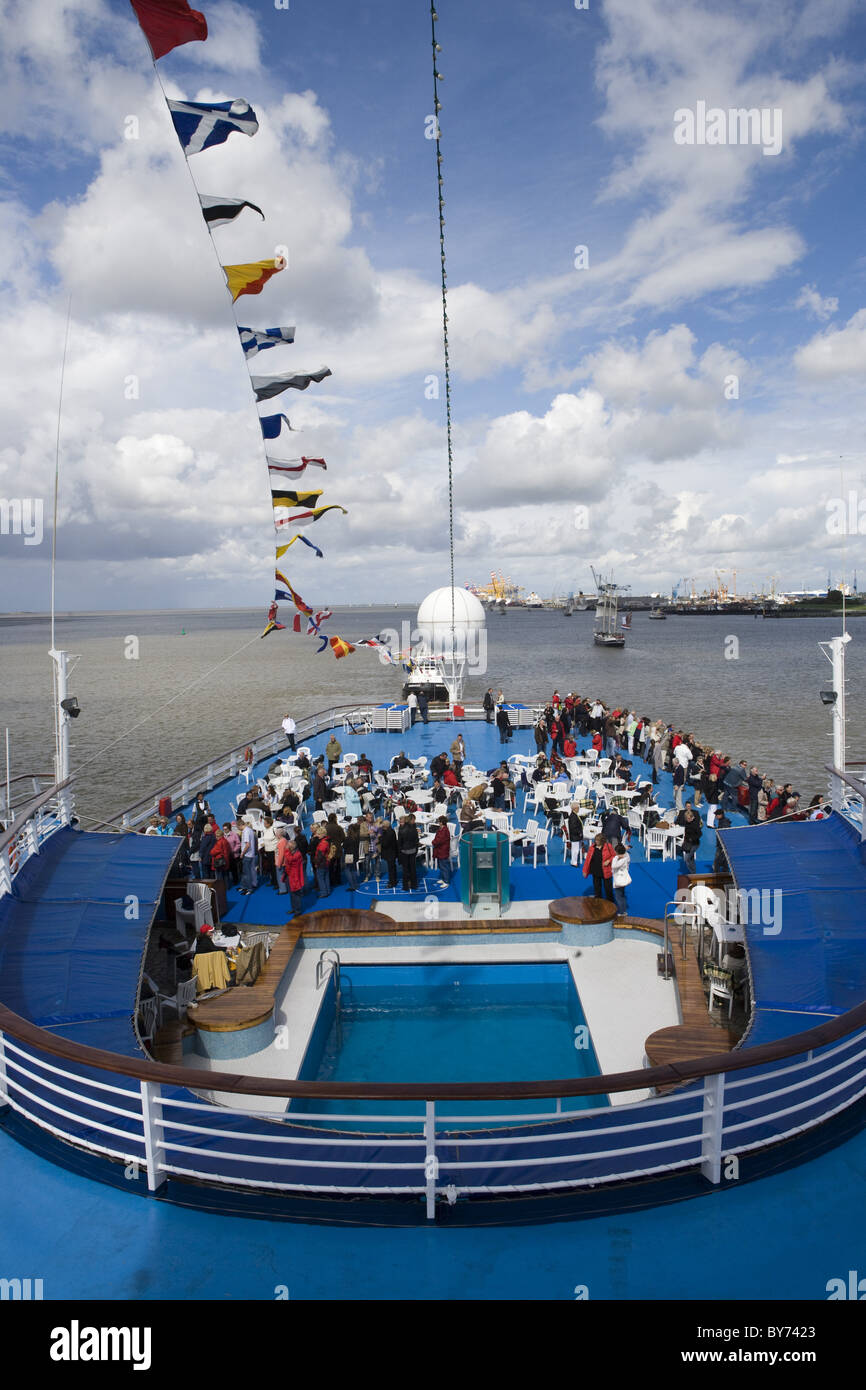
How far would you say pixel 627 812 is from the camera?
52.5 feet

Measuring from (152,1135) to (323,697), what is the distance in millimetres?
58873

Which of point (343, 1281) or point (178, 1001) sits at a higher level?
point (343, 1281)

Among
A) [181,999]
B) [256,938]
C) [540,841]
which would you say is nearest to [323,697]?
[540,841]

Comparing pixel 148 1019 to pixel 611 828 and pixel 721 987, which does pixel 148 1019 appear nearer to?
pixel 721 987

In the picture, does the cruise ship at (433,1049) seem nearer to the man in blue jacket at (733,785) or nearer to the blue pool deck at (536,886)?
the blue pool deck at (536,886)

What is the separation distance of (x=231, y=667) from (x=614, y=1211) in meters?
101

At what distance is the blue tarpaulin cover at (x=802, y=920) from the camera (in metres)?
6.86

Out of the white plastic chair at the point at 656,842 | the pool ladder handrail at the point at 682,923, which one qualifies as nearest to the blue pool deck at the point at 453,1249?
the pool ladder handrail at the point at 682,923

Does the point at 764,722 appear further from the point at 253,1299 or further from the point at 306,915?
the point at 253,1299

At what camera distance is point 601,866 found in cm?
1197

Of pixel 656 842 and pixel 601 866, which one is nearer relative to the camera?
pixel 601 866

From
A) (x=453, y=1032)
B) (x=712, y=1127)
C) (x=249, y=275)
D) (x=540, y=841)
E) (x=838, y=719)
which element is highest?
(x=249, y=275)
